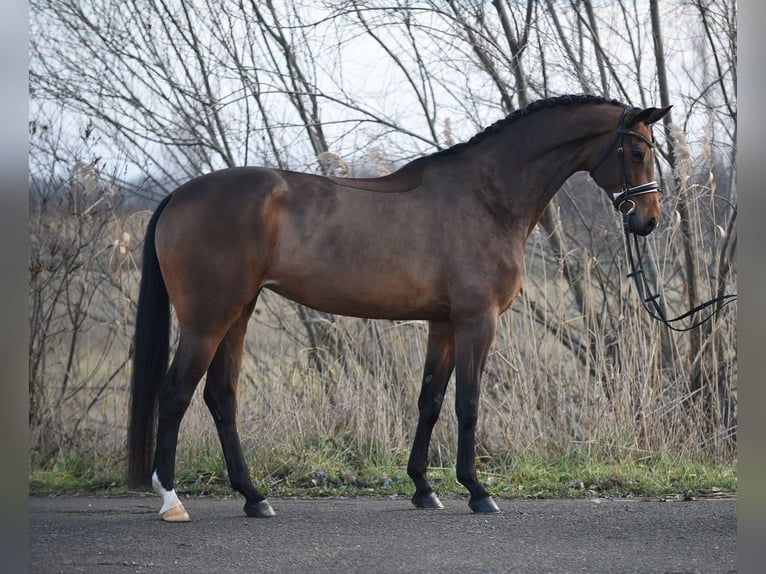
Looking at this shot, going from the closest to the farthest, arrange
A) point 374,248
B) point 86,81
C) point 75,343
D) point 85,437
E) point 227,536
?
point 227,536 < point 374,248 < point 85,437 < point 75,343 < point 86,81

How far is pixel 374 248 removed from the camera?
464 cm

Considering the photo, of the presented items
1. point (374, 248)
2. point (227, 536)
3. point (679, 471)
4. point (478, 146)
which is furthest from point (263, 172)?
point (679, 471)

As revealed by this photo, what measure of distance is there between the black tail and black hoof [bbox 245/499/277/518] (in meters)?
0.58

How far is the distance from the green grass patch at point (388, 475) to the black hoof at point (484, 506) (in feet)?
2.35

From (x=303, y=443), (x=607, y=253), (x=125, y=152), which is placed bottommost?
(x=303, y=443)

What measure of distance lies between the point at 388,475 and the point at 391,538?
165 centimetres

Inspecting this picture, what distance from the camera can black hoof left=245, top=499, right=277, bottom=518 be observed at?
4.59 m

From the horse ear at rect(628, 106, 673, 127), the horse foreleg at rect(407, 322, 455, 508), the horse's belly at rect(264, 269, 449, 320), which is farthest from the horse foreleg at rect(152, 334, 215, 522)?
the horse ear at rect(628, 106, 673, 127)

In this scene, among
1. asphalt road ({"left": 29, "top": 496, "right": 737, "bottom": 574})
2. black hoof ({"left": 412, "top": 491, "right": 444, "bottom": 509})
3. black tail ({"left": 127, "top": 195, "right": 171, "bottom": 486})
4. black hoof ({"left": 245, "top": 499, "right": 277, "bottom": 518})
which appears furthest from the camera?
black hoof ({"left": 412, "top": 491, "right": 444, "bottom": 509})

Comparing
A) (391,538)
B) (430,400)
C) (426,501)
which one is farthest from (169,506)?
(430,400)

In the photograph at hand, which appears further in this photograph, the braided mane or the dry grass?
the dry grass

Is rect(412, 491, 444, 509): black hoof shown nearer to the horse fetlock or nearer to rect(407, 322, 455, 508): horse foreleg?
rect(407, 322, 455, 508): horse foreleg
